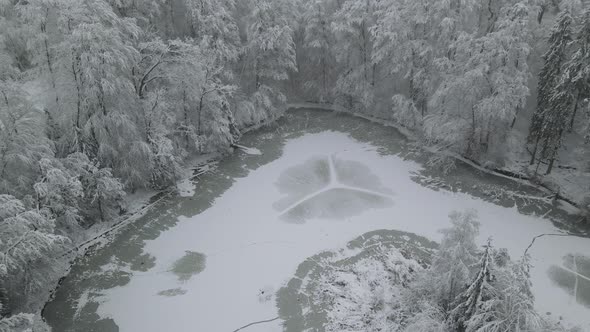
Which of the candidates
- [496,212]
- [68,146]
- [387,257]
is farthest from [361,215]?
[68,146]

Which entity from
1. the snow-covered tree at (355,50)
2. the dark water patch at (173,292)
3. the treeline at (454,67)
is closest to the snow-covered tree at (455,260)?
the dark water patch at (173,292)

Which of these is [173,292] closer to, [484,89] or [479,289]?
[479,289]

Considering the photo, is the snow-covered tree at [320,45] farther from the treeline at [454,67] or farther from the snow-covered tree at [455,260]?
the snow-covered tree at [455,260]

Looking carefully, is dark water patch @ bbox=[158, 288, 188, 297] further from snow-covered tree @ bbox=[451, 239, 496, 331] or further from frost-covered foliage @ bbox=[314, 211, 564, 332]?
snow-covered tree @ bbox=[451, 239, 496, 331]

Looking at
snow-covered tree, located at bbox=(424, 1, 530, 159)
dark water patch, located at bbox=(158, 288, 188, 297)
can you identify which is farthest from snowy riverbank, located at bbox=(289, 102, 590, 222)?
dark water patch, located at bbox=(158, 288, 188, 297)

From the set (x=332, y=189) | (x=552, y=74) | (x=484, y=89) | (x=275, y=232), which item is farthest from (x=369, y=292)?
(x=552, y=74)

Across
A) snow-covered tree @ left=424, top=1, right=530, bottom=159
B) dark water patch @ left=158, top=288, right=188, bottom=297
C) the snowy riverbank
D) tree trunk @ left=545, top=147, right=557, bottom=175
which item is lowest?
dark water patch @ left=158, top=288, right=188, bottom=297
